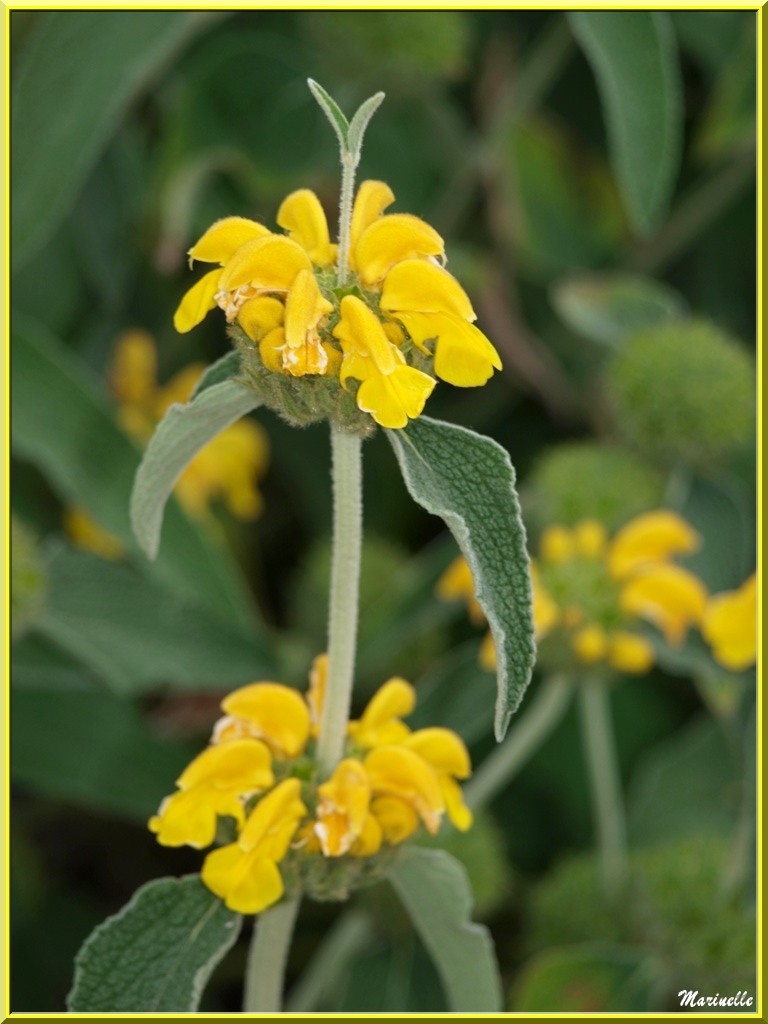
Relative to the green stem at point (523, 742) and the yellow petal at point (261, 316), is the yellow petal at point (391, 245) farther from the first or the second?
the green stem at point (523, 742)

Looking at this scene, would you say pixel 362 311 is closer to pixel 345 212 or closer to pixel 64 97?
pixel 345 212

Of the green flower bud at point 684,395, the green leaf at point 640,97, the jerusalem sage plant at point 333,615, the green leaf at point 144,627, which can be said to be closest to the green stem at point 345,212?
the jerusalem sage plant at point 333,615

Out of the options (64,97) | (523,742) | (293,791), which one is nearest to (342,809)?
(293,791)

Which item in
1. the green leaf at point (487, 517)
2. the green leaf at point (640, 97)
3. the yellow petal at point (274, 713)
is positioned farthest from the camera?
the green leaf at point (640, 97)

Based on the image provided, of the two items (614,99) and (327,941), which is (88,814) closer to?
(327,941)

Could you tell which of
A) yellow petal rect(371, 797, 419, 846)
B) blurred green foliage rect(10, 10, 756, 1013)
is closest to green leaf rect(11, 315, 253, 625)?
blurred green foliage rect(10, 10, 756, 1013)
